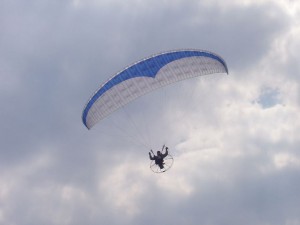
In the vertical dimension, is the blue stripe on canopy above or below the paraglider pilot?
above

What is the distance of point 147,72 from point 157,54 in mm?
1913

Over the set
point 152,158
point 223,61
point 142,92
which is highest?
point 223,61

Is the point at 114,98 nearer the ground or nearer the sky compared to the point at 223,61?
nearer the ground

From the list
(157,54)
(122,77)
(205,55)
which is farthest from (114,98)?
(205,55)

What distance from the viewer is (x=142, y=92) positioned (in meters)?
55.5

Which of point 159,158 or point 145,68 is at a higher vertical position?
point 145,68

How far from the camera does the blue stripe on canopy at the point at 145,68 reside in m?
54.0

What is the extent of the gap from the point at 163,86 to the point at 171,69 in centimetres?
175

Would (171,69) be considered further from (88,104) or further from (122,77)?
(88,104)

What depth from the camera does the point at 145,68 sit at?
54406 mm

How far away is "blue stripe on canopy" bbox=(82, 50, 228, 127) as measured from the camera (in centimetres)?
5397

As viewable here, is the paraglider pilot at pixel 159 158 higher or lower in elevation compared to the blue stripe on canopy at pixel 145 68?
lower

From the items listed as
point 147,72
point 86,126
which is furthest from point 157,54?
point 86,126

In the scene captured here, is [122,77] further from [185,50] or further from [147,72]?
[185,50]
